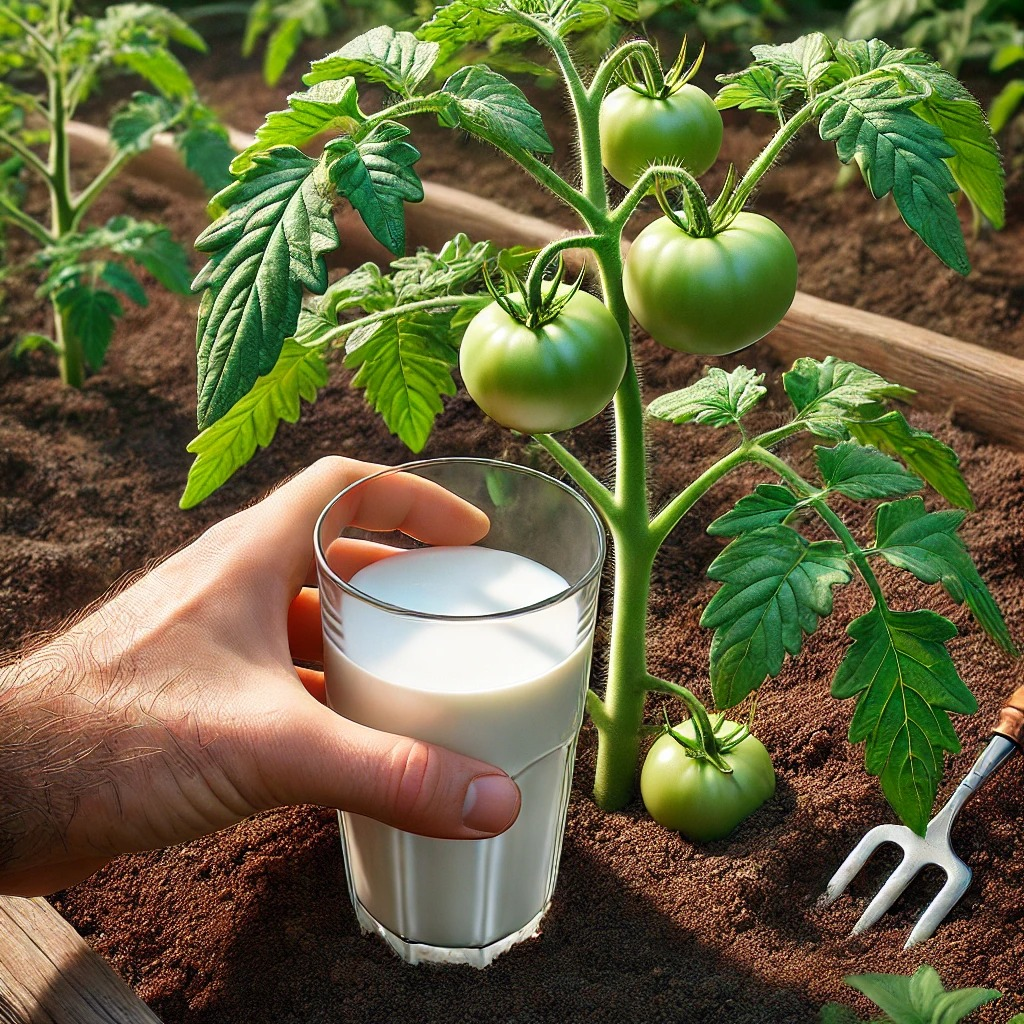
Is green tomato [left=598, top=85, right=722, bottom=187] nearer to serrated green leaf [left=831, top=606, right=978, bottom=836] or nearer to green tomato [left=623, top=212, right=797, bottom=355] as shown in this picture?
green tomato [left=623, top=212, right=797, bottom=355]

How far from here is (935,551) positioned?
0.96 meters

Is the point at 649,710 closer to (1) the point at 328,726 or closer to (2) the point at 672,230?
(1) the point at 328,726

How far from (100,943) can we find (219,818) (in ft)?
0.95

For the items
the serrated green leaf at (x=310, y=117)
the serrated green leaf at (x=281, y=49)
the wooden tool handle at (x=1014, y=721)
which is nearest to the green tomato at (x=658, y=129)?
the serrated green leaf at (x=310, y=117)

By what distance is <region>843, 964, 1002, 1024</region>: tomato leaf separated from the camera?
867 mm

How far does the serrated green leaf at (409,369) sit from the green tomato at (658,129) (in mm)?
292

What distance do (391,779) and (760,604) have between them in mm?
339

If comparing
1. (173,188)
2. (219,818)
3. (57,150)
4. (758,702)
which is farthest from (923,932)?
(173,188)

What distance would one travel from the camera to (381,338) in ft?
3.90

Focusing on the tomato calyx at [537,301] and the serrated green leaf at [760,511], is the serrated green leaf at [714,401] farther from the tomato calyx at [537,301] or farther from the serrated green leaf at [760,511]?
the tomato calyx at [537,301]

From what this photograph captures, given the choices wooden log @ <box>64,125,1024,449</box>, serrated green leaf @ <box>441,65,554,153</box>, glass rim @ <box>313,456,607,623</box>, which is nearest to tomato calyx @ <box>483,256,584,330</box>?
serrated green leaf @ <box>441,65,554,153</box>

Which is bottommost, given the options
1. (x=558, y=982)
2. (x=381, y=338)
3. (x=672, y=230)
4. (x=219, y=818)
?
(x=558, y=982)

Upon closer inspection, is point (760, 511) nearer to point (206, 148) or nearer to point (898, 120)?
point (898, 120)

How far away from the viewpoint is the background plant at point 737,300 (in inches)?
33.8
